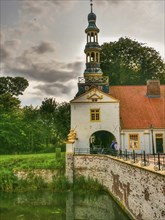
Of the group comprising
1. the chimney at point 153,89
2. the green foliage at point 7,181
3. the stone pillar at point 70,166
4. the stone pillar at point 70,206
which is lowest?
the stone pillar at point 70,206

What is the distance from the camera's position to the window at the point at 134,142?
28239mm

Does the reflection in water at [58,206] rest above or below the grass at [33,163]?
below

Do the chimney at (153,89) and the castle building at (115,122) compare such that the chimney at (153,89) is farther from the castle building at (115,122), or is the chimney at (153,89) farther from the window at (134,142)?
the window at (134,142)

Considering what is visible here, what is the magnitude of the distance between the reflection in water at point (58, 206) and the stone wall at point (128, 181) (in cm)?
91

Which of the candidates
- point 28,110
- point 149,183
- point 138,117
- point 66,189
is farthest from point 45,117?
point 149,183

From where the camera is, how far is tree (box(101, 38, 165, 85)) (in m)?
44.5

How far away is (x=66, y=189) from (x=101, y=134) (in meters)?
11.0

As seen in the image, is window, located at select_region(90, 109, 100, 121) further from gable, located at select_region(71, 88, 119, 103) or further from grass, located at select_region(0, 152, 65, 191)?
grass, located at select_region(0, 152, 65, 191)

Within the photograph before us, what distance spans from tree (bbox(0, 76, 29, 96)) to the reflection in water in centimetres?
3690

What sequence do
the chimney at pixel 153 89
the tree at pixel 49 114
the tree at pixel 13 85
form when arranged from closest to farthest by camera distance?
the chimney at pixel 153 89
the tree at pixel 49 114
the tree at pixel 13 85

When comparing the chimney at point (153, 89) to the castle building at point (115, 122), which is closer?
the castle building at point (115, 122)

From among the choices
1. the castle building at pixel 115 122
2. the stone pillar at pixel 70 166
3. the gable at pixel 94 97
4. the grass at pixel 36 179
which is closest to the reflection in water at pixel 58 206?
the grass at pixel 36 179

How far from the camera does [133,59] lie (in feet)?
150

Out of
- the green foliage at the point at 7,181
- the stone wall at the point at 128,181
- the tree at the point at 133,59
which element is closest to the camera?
the stone wall at the point at 128,181
